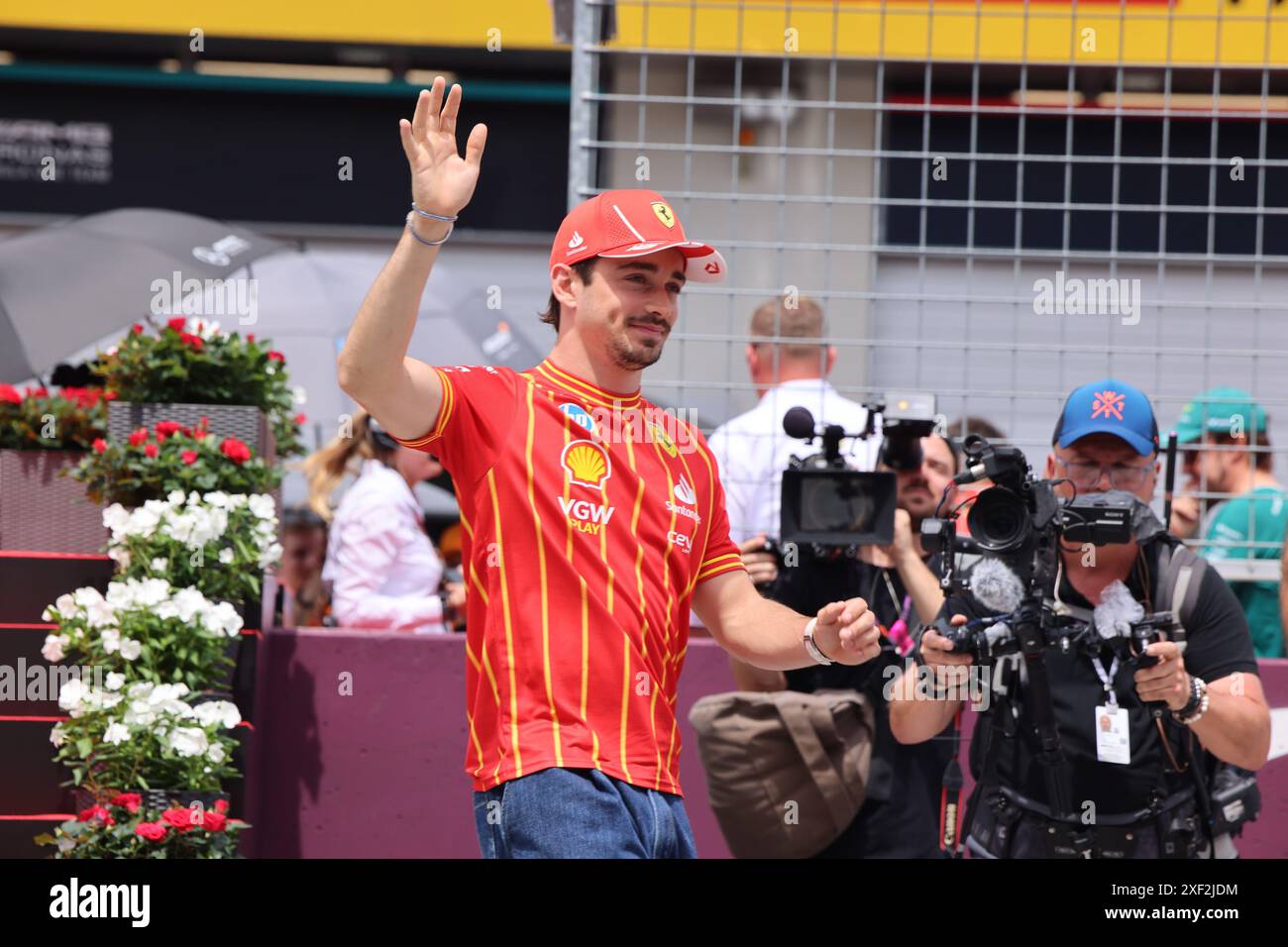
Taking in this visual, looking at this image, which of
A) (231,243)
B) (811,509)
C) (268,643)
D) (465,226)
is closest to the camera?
(811,509)

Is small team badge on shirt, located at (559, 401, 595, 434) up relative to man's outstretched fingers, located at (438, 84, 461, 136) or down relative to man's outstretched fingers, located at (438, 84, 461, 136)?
down

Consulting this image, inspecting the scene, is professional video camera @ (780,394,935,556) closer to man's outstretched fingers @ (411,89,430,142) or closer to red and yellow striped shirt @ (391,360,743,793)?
red and yellow striped shirt @ (391,360,743,793)

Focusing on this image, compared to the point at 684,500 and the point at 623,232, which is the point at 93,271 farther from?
the point at 684,500

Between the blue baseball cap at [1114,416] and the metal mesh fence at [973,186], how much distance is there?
1.42m

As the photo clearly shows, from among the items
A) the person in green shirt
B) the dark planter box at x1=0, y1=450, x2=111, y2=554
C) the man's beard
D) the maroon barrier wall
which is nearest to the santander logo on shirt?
the man's beard

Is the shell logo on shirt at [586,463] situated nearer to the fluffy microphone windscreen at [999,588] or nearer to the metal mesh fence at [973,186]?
the fluffy microphone windscreen at [999,588]

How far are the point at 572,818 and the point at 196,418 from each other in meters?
2.84

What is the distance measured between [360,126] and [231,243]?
477cm

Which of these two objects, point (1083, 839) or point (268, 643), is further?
point (268, 643)

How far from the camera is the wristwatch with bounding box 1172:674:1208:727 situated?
12.9 ft

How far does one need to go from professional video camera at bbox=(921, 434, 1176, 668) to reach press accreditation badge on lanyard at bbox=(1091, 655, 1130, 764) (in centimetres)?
14
